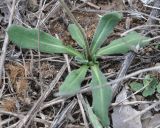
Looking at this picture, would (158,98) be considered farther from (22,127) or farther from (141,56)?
(22,127)

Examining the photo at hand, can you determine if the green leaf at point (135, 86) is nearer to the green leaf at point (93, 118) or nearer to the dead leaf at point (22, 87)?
the green leaf at point (93, 118)

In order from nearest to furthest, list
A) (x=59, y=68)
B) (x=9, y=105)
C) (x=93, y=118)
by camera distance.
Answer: (x=93, y=118) < (x=9, y=105) < (x=59, y=68)

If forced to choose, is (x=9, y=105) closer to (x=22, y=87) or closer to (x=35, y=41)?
(x=22, y=87)

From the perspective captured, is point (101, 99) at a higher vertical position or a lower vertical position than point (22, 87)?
lower

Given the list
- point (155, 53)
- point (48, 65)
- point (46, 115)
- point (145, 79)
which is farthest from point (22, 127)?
point (155, 53)

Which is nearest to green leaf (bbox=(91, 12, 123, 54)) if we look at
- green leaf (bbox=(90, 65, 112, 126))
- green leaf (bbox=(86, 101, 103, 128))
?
green leaf (bbox=(90, 65, 112, 126))

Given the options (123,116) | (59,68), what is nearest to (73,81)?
(59,68)
